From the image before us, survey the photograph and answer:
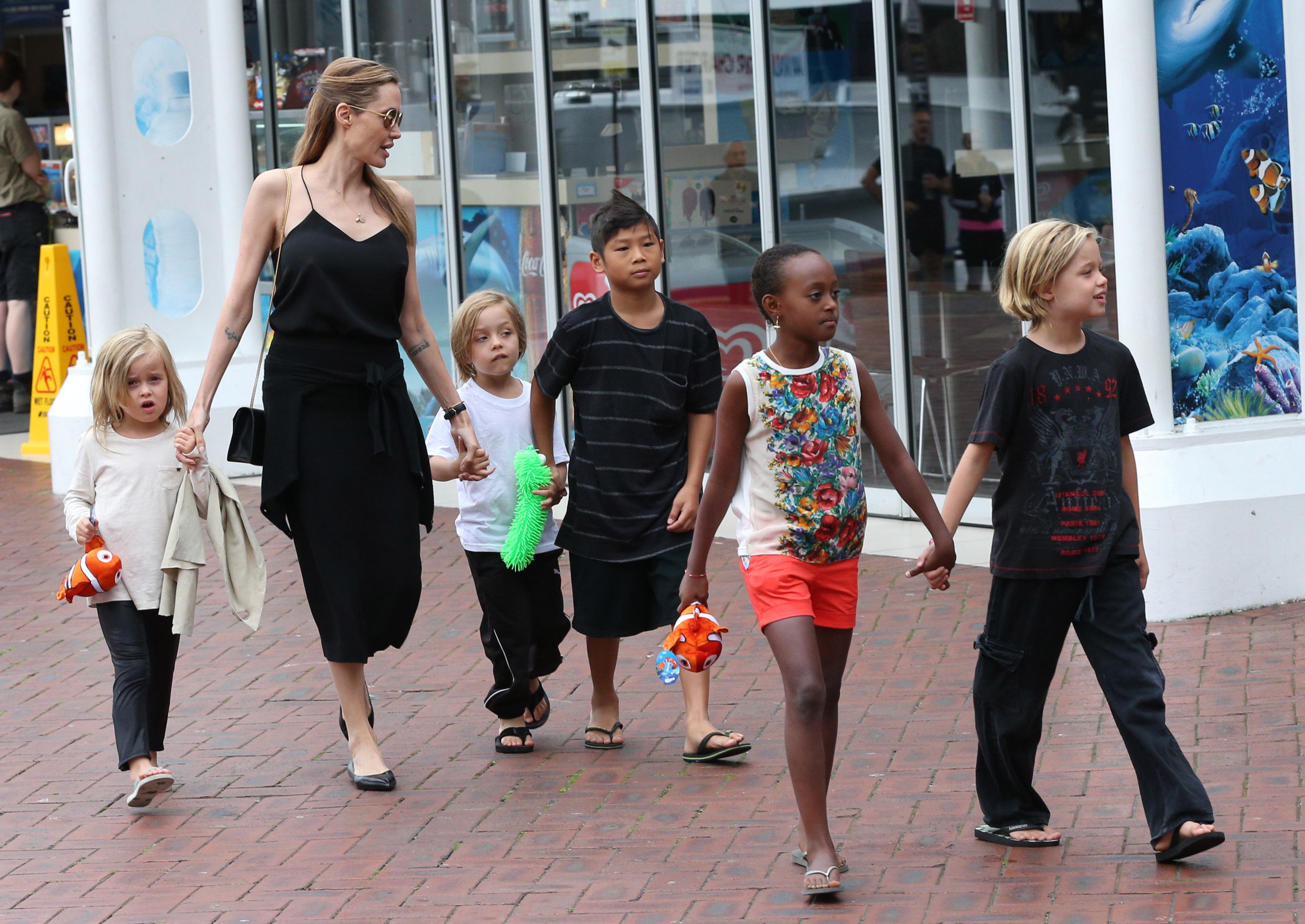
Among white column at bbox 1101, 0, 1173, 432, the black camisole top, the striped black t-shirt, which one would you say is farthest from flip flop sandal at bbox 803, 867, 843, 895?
white column at bbox 1101, 0, 1173, 432

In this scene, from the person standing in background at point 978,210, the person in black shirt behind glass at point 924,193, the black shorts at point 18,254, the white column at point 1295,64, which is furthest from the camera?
the black shorts at point 18,254

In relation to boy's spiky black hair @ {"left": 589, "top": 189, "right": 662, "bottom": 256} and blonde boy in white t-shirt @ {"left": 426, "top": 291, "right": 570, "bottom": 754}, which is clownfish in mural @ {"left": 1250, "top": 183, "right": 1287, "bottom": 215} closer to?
boy's spiky black hair @ {"left": 589, "top": 189, "right": 662, "bottom": 256}

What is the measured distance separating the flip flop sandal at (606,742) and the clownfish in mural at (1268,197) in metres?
3.39

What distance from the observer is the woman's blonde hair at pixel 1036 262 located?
14.9ft

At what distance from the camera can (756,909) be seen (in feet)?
14.5

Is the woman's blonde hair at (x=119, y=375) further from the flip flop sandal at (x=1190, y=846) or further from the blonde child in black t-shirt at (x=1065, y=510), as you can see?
the flip flop sandal at (x=1190, y=846)

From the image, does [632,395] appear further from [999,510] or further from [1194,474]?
[1194,474]

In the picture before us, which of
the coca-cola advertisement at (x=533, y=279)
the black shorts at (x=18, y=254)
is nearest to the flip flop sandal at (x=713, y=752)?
the coca-cola advertisement at (x=533, y=279)

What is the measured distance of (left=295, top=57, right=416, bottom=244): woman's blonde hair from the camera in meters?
5.45

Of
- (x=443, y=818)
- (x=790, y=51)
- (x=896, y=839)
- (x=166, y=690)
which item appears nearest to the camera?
(x=896, y=839)

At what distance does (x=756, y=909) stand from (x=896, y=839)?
605 millimetres

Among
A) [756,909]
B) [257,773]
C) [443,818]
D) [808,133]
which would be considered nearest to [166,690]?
[257,773]

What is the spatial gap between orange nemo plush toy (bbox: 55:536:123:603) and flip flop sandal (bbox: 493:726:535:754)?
4.39 ft

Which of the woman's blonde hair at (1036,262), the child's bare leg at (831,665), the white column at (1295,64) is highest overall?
the white column at (1295,64)
